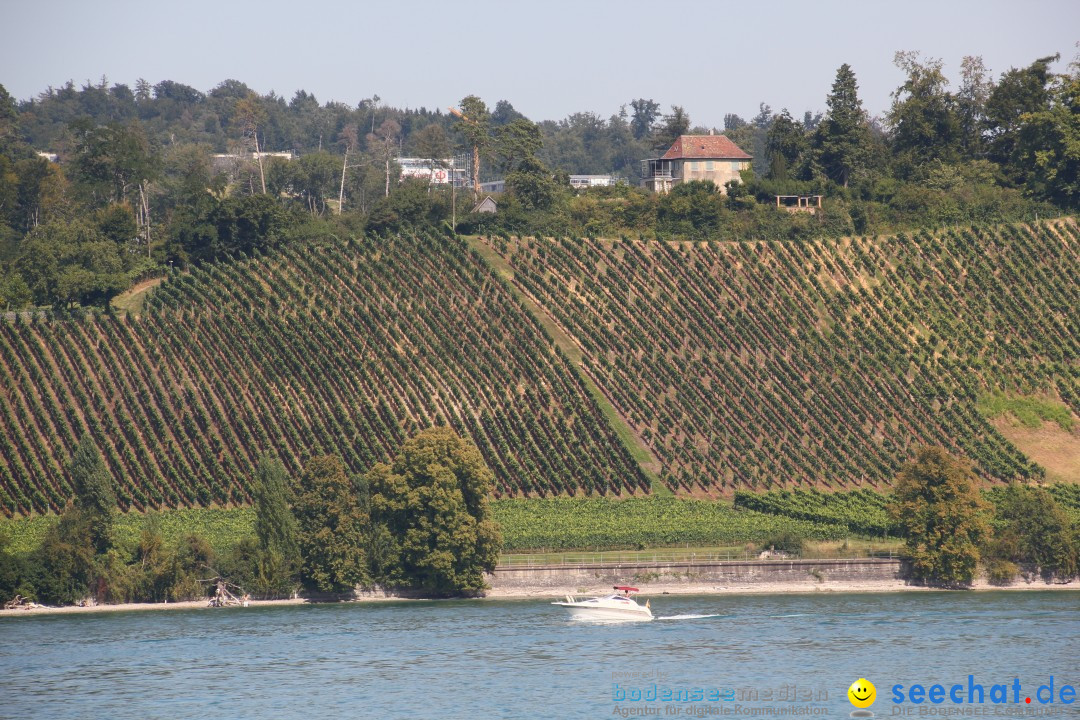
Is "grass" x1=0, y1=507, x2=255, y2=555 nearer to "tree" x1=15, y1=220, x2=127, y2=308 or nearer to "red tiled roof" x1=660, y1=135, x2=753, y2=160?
"tree" x1=15, y1=220, x2=127, y2=308

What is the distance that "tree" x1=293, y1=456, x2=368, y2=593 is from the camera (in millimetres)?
77688

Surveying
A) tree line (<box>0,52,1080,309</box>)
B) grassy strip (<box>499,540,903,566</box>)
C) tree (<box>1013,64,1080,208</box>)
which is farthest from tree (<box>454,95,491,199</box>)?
grassy strip (<box>499,540,903,566</box>)

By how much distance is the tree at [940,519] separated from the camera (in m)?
80.6

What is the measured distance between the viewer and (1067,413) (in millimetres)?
105938

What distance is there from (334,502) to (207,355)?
2825 cm

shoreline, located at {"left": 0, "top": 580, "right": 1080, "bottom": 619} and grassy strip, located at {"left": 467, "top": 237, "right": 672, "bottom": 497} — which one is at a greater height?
grassy strip, located at {"left": 467, "top": 237, "right": 672, "bottom": 497}

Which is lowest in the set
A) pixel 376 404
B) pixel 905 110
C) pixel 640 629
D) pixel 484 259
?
pixel 640 629

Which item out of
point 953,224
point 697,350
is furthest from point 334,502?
point 953,224

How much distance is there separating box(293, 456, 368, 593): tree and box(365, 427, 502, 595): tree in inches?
55.8

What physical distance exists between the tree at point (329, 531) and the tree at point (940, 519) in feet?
97.7

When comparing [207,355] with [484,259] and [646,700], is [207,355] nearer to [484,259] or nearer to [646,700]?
[484,259]

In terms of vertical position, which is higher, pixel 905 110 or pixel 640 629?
pixel 905 110

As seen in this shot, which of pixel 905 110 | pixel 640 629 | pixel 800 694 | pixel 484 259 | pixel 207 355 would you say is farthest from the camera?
pixel 905 110

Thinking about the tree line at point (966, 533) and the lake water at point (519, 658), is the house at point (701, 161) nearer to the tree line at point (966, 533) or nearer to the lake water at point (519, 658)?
the tree line at point (966, 533)
